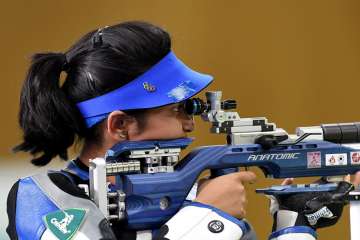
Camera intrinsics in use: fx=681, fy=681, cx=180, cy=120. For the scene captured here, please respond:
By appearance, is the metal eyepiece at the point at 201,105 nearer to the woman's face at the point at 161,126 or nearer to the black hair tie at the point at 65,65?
the woman's face at the point at 161,126

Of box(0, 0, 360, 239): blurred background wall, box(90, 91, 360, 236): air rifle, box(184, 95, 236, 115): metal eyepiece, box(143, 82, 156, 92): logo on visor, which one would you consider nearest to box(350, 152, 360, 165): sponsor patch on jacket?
box(90, 91, 360, 236): air rifle

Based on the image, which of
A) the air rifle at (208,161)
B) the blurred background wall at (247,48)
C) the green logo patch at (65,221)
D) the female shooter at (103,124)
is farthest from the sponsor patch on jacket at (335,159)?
the blurred background wall at (247,48)

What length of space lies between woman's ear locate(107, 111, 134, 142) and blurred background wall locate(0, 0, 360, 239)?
884mm

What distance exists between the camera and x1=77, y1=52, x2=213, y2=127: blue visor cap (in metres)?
1.30

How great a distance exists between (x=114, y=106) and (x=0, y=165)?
0.96 metres

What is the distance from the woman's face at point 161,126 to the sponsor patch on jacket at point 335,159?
0.95ft

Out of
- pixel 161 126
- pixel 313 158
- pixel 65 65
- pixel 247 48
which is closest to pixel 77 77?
pixel 65 65

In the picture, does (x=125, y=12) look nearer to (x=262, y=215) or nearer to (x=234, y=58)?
(x=234, y=58)

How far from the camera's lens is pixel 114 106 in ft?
4.29

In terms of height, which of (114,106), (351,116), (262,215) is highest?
(114,106)

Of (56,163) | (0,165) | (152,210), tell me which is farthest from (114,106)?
(0,165)

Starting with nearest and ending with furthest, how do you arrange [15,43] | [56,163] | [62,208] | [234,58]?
1. [62,208]
2. [56,163]
3. [15,43]
4. [234,58]

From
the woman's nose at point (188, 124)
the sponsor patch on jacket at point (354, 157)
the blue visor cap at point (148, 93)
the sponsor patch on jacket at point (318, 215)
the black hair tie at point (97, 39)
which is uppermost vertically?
the black hair tie at point (97, 39)

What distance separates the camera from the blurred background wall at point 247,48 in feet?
7.20
